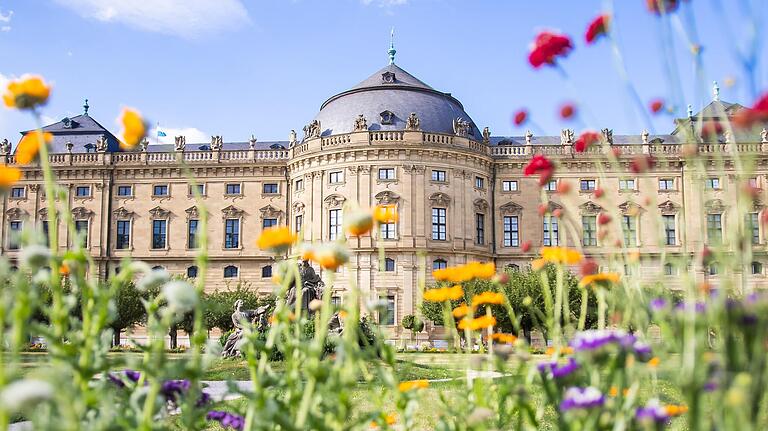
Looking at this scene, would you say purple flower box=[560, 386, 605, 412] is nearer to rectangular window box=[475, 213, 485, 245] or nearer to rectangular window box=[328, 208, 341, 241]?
rectangular window box=[328, 208, 341, 241]

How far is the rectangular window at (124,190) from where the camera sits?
48.3m

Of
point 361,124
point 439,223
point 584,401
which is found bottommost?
point 584,401

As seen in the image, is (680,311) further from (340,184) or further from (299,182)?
(299,182)

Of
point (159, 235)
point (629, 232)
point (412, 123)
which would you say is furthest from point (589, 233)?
point (629, 232)

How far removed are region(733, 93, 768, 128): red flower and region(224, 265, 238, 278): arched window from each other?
45.7 meters

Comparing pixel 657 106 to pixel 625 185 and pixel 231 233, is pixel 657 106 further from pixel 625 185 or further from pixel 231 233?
pixel 231 233

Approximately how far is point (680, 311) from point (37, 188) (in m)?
52.5

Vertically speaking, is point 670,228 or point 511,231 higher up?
point 670,228

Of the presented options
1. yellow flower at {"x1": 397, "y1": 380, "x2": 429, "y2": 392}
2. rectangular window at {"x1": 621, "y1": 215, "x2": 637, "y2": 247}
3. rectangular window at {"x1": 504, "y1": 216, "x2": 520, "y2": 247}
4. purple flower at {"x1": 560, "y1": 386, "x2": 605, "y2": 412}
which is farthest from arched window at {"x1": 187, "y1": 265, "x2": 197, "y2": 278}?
purple flower at {"x1": 560, "y1": 386, "x2": 605, "y2": 412}

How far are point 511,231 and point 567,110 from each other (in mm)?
42652

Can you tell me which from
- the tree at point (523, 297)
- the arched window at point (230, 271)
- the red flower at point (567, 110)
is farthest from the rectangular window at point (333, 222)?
the red flower at point (567, 110)

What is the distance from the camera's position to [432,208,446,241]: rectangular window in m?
42.8

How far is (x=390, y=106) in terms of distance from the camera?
4422 cm

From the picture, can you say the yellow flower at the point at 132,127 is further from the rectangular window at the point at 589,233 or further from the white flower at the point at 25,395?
the rectangular window at the point at 589,233
